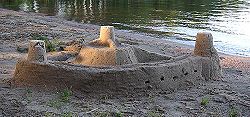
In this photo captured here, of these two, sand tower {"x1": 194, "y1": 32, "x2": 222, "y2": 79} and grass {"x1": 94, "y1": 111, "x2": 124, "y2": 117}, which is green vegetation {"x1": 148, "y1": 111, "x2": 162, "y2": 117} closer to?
grass {"x1": 94, "y1": 111, "x2": 124, "y2": 117}

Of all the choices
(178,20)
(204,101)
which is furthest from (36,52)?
(178,20)

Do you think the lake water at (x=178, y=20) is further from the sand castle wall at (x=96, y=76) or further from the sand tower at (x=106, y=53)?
the sand castle wall at (x=96, y=76)

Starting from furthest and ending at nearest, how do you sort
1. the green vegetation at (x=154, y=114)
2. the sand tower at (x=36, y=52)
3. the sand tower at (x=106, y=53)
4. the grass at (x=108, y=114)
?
the sand tower at (x=106, y=53) < the sand tower at (x=36, y=52) < the green vegetation at (x=154, y=114) < the grass at (x=108, y=114)

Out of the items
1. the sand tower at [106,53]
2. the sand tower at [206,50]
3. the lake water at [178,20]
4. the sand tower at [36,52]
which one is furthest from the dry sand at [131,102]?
the lake water at [178,20]

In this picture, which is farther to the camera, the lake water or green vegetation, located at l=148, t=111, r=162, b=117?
the lake water

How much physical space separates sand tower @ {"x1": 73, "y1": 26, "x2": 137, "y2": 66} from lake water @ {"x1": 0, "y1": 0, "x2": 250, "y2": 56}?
11.8 meters

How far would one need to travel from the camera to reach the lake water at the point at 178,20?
26.8m

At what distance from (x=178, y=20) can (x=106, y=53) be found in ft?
77.1

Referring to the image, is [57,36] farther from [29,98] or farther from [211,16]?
[211,16]

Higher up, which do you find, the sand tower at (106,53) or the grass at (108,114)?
the sand tower at (106,53)

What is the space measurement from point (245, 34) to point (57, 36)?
13554 mm

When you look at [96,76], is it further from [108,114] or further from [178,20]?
[178,20]

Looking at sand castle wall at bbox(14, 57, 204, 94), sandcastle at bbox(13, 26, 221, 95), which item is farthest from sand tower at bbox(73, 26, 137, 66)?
sand castle wall at bbox(14, 57, 204, 94)

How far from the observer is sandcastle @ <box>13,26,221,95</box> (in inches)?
429
